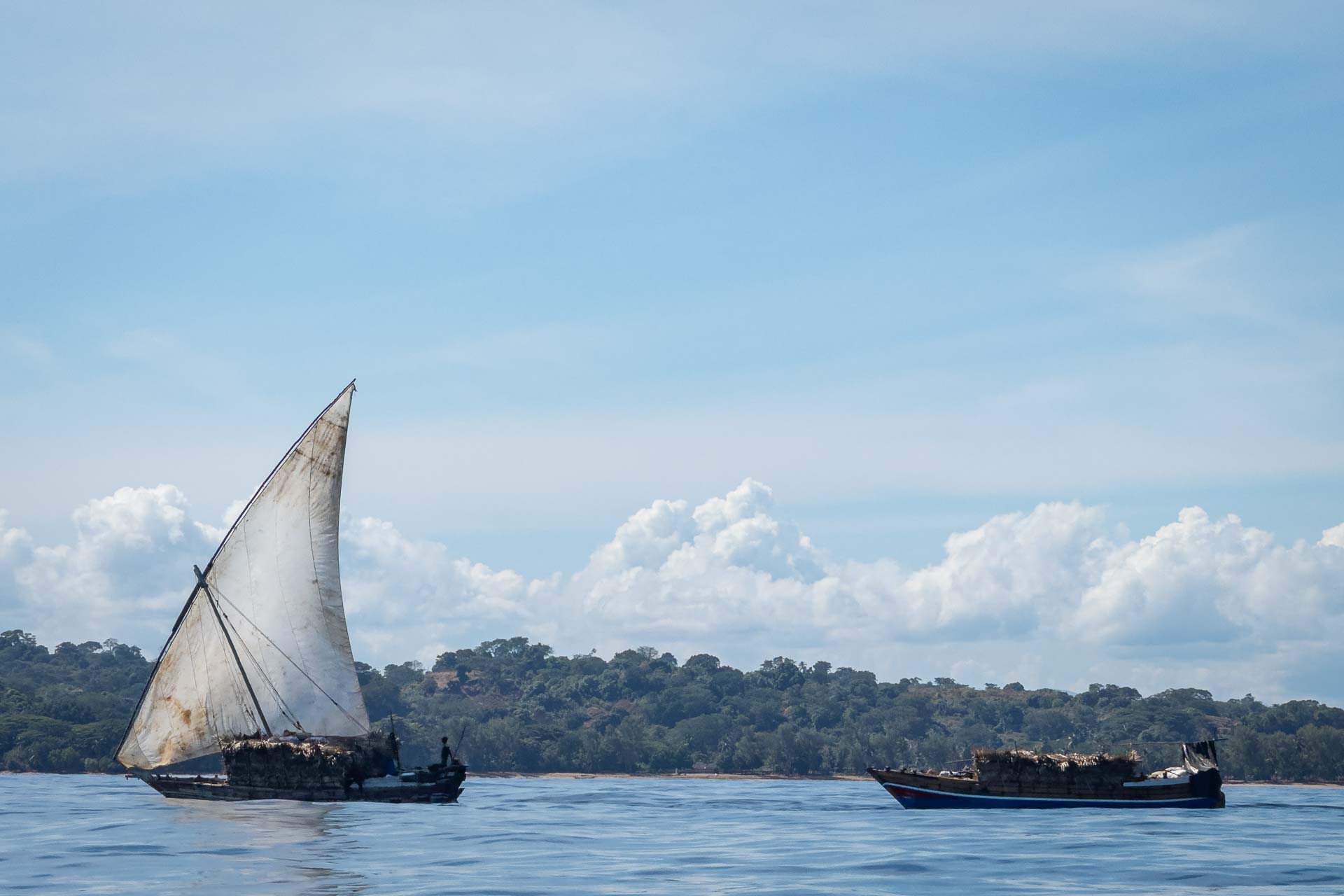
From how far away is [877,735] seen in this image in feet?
623

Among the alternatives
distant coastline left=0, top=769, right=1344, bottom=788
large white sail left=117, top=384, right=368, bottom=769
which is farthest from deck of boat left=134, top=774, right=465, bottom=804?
distant coastline left=0, top=769, right=1344, bottom=788

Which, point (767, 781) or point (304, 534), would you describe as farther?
point (767, 781)

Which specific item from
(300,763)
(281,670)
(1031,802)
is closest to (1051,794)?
(1031,802)

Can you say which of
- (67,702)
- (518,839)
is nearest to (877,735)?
(67,702)

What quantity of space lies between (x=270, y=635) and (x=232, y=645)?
6.98 feet

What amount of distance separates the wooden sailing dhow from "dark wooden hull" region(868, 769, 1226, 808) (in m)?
25.9

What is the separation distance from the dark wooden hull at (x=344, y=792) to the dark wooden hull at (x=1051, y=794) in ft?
78.7

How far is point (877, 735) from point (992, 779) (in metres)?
109

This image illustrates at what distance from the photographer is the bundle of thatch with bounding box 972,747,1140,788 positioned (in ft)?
271

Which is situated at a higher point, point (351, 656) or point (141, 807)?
point (351, 656)

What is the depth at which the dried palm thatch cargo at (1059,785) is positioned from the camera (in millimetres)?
82500

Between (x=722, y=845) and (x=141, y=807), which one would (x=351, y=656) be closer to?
(x=141, y=807)

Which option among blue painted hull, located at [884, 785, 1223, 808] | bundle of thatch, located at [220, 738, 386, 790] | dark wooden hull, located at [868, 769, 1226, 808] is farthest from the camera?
dark wooden hull, located at [868, 769, 1226, 808]

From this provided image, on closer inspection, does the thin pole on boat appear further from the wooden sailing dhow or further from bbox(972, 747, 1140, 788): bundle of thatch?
bbox(972, 747, 1140, 788): bundle of thatch
